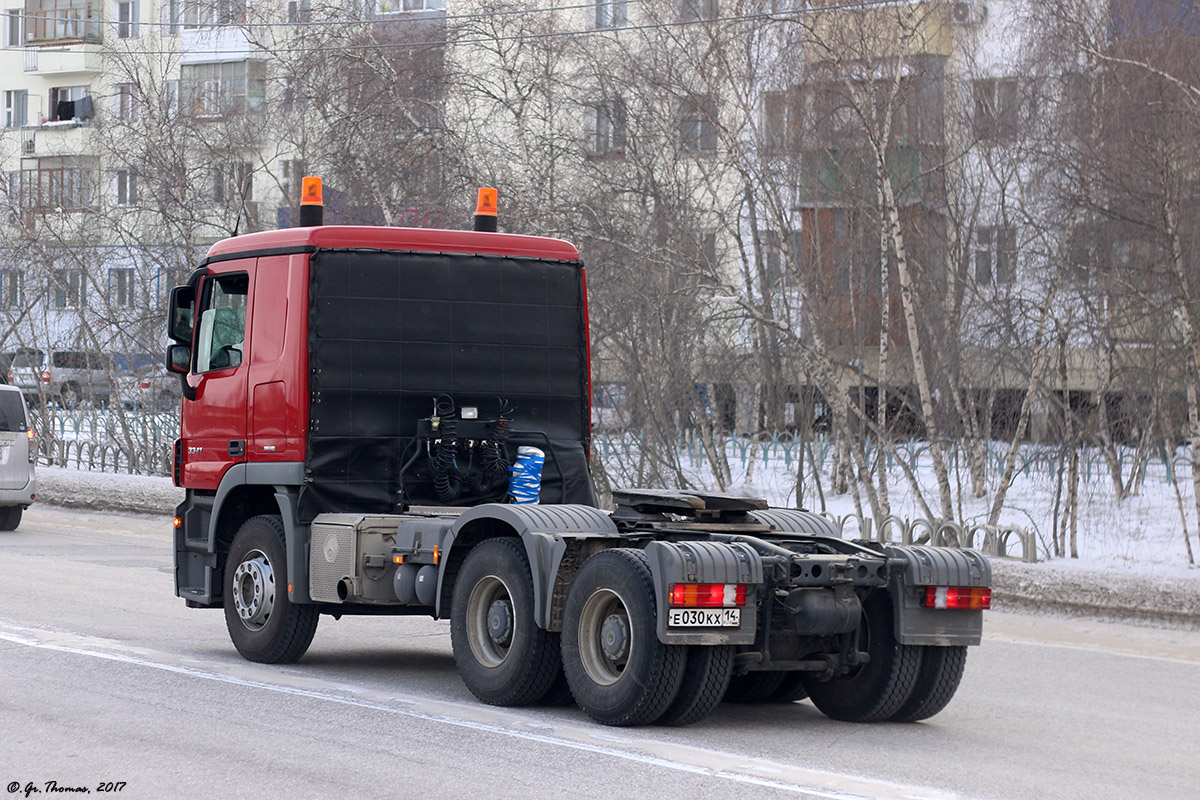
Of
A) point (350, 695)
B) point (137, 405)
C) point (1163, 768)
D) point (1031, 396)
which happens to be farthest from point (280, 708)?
point (137, 405)

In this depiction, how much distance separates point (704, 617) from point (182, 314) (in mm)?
5435

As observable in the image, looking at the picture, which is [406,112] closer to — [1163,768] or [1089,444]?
[1089,444]

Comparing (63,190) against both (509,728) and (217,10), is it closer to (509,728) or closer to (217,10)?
(217,10)

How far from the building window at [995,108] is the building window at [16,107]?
51.4 m

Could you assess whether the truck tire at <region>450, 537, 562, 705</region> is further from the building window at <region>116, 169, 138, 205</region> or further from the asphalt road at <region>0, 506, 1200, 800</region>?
the building window at <region>116, 169, 138, 205</region>

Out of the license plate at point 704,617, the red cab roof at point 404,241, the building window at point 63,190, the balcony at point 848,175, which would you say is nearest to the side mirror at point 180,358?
the red cab roof at point 404,241

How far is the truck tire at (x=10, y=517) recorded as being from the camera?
866 inches

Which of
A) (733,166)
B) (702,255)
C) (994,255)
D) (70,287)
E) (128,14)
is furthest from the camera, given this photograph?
(128,14)

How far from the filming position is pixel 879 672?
8.69 m

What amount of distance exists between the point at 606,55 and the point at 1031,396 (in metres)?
8.11

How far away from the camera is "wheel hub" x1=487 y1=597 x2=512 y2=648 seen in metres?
8.95

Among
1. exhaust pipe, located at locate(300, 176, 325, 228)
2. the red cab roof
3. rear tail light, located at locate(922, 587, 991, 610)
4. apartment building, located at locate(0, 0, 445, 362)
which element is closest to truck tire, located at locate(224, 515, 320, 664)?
the red cab roof

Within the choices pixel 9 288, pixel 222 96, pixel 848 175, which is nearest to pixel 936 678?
pixel 848 175

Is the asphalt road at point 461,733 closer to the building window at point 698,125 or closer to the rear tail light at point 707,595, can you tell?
the rear tail light at point 707,595
